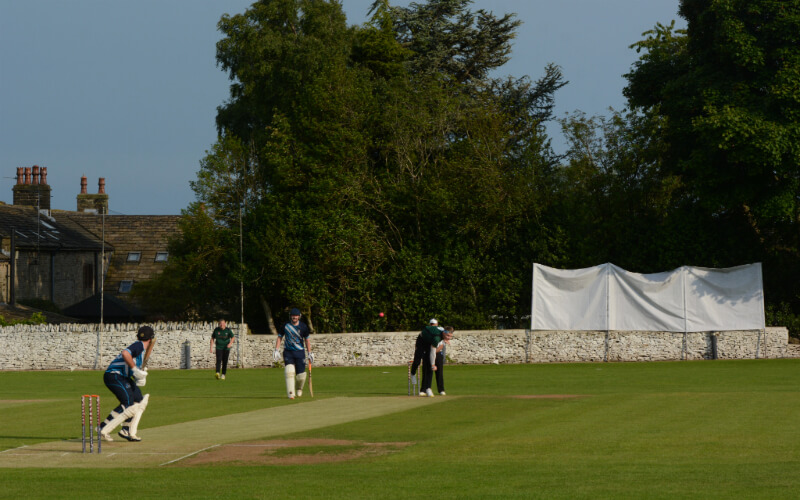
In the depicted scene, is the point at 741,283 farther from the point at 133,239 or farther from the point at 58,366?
the point at 133,239

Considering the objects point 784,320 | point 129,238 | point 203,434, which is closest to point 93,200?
point 129,238

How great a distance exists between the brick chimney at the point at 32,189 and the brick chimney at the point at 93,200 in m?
6.00

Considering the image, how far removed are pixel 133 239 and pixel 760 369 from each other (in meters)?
48.7

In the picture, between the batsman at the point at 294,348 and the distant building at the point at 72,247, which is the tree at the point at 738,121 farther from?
the distant building at the point at 72,247

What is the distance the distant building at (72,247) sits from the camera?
61.8 meters

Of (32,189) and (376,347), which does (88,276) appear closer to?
(32,189)

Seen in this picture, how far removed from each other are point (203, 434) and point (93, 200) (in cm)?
6276

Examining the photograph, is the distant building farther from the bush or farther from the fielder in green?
the bush

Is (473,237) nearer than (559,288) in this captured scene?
No

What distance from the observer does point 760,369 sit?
34.4 metres

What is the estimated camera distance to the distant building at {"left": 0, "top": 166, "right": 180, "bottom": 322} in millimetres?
61844

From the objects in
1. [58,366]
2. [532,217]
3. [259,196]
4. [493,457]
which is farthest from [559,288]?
[493,457]

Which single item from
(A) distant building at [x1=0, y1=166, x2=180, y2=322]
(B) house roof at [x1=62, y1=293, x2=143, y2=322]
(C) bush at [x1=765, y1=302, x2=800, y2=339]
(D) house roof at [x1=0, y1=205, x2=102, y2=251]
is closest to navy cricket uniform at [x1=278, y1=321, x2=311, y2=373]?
(C) bush at [x1=765, y1=302, x2=800, y2=339]

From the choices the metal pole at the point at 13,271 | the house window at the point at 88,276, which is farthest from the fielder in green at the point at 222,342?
the house window at the point at 88,276
